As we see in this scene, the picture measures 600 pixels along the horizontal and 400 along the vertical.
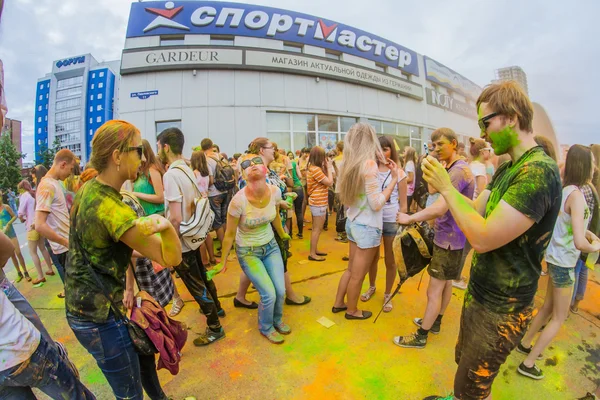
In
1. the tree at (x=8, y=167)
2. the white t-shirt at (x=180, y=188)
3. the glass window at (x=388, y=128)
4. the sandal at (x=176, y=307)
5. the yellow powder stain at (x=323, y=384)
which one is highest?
the glass window at (x=388, y=128)

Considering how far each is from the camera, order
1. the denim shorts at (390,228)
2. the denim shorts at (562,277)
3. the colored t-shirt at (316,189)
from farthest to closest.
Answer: the colored t-shirt at (316,189), the denim shorts at (390,228), the denim shorts at (562,277)

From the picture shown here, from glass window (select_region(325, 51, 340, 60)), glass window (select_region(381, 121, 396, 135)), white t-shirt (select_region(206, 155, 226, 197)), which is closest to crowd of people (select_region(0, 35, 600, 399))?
white t-shirt (select_region(206, 155, 226, 197))

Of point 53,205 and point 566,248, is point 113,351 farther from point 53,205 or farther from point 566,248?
point 566,248

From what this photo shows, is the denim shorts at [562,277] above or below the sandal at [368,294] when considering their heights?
above

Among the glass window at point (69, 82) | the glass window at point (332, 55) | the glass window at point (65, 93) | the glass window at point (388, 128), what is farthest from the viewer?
the glass window at point (65, 93)

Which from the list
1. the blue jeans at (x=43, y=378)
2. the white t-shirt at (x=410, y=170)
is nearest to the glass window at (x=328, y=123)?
the white t-shirt at (x=410, y=170)

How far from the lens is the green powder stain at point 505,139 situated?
1396 millimetres

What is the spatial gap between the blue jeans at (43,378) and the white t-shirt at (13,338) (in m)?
0.04

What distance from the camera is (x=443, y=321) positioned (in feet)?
10.0

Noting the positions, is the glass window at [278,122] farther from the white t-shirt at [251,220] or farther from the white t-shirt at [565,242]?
the white t-shirt at [565,242]

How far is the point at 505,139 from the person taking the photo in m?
1.42

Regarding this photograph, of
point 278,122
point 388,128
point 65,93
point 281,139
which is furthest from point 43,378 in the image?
point 65,93

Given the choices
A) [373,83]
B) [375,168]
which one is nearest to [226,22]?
[373,83]

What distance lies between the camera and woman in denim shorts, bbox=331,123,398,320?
8.93 feet
